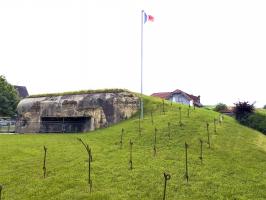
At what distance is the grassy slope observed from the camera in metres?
16.0

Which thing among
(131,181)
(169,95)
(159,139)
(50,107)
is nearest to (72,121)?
(50,107)

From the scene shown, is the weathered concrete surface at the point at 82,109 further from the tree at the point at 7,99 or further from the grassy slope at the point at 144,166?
the tree at the point at 7,99

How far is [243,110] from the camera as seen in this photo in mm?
33062

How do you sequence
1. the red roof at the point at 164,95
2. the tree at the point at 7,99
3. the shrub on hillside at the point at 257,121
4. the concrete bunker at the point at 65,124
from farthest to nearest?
the red roof at the point at 164,95 → the tree at the point at 7,99 → the concrete bunker at the point at 65,124 → the shrub on hillside at the point at 257,121

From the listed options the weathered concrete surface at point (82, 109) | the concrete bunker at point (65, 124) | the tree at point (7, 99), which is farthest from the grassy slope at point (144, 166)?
the tree at point (7, 99)

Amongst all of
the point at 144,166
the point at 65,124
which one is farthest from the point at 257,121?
the point at 65,124

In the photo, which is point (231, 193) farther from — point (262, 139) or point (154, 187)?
point (262, 139)

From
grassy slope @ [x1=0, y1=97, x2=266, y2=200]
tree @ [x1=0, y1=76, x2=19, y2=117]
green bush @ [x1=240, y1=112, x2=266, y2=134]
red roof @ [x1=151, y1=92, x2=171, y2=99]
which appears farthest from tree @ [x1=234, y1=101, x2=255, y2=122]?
red roof @ [x1=151, y1=92, x2=171, y2=99]

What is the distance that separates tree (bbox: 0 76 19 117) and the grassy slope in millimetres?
36243

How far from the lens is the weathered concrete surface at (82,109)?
36.5 m

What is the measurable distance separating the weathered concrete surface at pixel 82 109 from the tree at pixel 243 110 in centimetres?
991

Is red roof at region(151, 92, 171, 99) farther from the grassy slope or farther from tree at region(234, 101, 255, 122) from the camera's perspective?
the grassy slope

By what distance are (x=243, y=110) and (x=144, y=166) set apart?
1673 cm

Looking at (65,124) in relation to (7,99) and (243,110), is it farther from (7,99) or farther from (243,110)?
(7,99)
